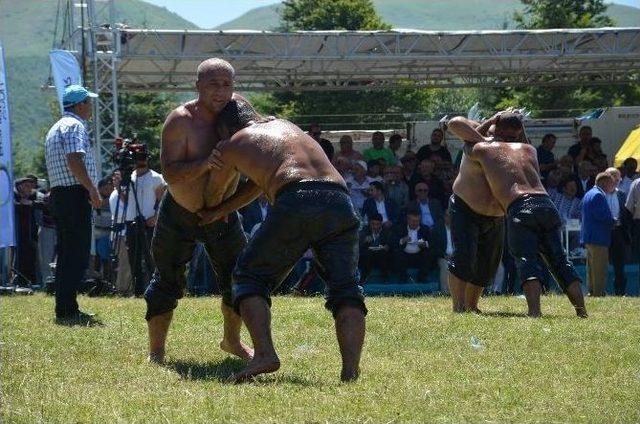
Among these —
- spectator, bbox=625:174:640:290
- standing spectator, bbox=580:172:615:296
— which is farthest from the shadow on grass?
spectator, bbox=625:174:640:290

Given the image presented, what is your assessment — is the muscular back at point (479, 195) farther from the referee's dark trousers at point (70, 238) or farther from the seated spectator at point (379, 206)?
the seated spectator at point (379, 206)

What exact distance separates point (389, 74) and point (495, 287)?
7.77 m

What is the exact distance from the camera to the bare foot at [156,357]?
768 cm

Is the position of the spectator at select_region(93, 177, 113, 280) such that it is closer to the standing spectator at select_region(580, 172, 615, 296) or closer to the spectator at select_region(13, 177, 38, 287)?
the spectator at select_region(13, 177, 38, 287)

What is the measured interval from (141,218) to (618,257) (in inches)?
278

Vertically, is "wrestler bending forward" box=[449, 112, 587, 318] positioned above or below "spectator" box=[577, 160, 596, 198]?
above

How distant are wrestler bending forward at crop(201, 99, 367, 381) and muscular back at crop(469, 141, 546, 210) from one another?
409 centimetres

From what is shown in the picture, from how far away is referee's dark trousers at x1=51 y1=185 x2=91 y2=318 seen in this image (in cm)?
1019

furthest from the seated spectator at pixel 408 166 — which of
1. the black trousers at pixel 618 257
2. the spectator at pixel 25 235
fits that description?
the spectator at pixel 25 235

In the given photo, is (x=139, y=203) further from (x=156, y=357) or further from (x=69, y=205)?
(x=156, y=357)

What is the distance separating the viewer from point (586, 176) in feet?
62.8

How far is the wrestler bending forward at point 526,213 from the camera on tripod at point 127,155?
503 centimetres

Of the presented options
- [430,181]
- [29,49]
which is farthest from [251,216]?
[29,49]

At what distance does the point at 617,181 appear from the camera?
17406 millimetres
